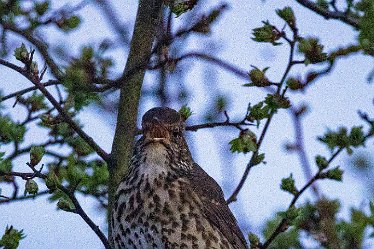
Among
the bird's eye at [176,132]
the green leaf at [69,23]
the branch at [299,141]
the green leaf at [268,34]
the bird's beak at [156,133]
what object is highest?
the green leaf at [69,23]

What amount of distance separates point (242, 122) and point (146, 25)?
0.91 m

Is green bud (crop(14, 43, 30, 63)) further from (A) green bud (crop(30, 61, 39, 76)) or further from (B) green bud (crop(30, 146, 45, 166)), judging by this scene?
(B) green bud (crop(30, 146, 45, 166))

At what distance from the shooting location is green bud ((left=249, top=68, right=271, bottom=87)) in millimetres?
4312

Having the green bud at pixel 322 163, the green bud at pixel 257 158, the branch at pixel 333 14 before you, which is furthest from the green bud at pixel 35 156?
the branch at pixel 333 14

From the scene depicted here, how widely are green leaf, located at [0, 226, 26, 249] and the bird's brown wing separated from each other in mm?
1344

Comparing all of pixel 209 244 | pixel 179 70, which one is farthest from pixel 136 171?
pixel 179 70

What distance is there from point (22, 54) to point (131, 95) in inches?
35.8

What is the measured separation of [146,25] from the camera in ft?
17.0

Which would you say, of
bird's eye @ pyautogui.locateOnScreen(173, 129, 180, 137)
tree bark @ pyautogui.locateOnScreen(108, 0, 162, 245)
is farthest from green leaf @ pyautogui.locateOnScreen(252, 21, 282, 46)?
bird's eye @ pyautogui.locateOnScreen(173, 129, 180, 137)

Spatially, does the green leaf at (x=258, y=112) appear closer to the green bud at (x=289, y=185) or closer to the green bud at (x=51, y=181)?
the green bud at (x=289, y=185)

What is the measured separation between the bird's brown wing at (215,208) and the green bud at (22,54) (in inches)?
59.0

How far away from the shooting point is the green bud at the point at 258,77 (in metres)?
4.31

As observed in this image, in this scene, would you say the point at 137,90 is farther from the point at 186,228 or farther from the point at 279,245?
the point at 279,245

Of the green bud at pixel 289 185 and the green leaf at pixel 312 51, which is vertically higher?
the green leaf at pixel 312 51
